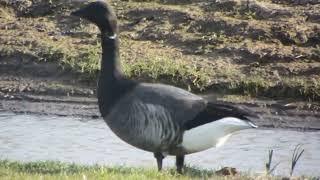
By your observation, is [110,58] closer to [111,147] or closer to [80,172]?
[80,172]

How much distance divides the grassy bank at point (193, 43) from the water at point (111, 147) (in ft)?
4.82

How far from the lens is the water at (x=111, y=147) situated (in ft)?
37.2

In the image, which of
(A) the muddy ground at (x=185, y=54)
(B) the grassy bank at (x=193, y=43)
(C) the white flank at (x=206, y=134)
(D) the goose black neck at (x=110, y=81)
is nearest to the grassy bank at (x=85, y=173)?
(C) the white flank at (x=206, y=134)

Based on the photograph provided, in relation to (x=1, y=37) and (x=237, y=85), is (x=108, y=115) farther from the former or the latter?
(x=1, y=37)

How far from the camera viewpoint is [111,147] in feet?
40.1

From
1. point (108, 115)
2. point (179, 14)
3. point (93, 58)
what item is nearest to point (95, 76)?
point (93, 58)

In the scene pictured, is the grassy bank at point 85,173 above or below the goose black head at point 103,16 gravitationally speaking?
below

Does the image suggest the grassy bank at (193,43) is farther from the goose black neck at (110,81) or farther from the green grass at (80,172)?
the green grass at (80,172)

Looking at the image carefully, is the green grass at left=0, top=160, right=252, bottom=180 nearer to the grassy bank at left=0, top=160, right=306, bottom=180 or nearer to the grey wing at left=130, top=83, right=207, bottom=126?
the grassy bank at left=0, top=160, right=306, bottom=180

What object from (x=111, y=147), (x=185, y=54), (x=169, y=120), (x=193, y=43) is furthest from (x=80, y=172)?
(x=193, y=43)

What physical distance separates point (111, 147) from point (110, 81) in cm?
307

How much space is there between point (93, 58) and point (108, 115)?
21.9ft

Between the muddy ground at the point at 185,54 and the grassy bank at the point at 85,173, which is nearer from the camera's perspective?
the grassy bank at the point at 85,173

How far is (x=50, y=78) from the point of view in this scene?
15820 millimetres
